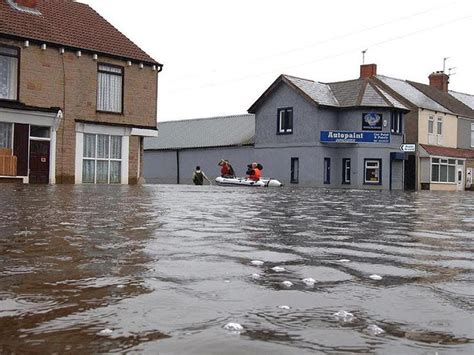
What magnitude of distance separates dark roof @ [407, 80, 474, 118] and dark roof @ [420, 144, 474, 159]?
2.90m

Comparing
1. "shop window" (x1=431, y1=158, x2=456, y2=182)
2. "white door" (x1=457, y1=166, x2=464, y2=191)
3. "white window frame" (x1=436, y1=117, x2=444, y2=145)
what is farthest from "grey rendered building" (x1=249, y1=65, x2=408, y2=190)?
"white door" (x1=457, y1=166, x2=464, y2=191)

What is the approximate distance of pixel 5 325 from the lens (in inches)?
89.0

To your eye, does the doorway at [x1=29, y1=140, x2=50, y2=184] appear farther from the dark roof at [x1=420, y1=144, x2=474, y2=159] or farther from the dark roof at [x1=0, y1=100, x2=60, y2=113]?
the dark roof at [x1=420, y1=144, x2=474, y2=159]

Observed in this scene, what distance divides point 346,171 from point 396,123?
4946 millimetres

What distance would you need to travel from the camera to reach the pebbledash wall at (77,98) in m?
24.7

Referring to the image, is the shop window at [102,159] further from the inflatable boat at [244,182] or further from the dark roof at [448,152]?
the dark roof at [448,152]

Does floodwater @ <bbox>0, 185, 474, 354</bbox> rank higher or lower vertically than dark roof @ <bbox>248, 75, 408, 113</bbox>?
lower

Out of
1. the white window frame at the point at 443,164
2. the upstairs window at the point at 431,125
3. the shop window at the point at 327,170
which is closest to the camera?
the shop window at the point at 327,170

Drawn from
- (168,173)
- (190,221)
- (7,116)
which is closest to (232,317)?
(190,221)

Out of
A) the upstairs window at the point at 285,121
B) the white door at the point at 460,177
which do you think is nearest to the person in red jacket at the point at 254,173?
the upstairs window at the point at 285,121

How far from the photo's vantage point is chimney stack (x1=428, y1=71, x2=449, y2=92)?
171 ft

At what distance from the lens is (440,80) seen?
5219 centimetres

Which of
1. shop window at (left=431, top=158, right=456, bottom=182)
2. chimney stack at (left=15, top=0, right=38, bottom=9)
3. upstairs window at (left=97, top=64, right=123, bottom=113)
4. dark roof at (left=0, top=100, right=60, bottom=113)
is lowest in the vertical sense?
shop window at (left=431, top=158, right=456, bottom=182)

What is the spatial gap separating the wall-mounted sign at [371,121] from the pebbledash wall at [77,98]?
1848 cm
